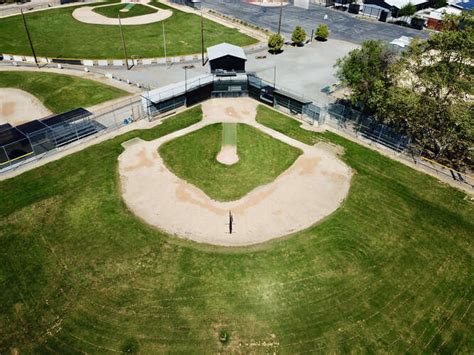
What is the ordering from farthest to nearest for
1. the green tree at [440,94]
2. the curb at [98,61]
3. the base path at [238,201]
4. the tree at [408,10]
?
the tree at [408,10] → the curb at [98,61] → the green tree at [440,94] → the base path at [238,201]

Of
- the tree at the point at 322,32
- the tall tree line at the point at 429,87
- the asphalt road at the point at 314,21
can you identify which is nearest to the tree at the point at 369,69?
the tall tree line at the point at 429,87

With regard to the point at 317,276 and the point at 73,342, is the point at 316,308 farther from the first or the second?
the point at 73,342

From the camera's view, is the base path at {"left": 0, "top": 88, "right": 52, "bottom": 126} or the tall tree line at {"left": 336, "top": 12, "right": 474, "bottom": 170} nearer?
the tall tree line at {"left": 336, "top": 12, "right": 474, "bottom": 170}

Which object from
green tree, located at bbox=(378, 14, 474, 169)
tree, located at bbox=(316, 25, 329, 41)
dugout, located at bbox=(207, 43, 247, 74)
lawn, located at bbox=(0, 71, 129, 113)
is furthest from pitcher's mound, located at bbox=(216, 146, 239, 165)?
tree, located at bbox=(316, 25, 329, 41)

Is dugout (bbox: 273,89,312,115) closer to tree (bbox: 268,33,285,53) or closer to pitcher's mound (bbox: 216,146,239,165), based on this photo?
pitcher's mound (bbox: 216,146,239,165)

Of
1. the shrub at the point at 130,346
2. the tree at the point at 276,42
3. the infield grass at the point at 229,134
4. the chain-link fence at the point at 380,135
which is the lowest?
the shrub at the point at 130,346

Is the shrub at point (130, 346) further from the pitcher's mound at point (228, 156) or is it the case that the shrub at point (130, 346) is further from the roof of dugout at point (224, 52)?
the roof of dugout at point (224, 52)

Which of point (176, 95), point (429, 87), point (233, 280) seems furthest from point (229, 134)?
point (429, 87)
